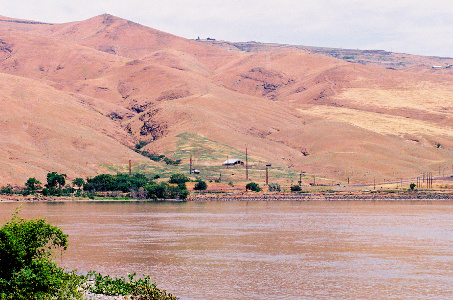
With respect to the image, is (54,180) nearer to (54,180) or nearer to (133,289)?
(54,180)

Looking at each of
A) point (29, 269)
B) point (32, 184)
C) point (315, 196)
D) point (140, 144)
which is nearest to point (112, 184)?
point (32, 184)

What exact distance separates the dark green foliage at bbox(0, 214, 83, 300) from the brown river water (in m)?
6.09

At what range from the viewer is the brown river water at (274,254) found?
95.1 feet

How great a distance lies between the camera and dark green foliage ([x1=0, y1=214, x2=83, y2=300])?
21484 mm

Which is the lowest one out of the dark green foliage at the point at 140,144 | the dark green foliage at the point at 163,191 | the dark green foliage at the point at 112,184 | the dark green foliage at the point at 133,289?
the dark green foliage at the point at 133,289

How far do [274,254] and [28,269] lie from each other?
67.7 feet

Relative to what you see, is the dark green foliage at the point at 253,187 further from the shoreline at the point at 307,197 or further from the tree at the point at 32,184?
the tree at the point at 32,184

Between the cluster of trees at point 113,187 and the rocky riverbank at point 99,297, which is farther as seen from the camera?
the cluster of trees at point 113,187

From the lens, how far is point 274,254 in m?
39.7

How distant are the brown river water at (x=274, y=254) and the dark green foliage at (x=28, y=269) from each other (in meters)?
6.09

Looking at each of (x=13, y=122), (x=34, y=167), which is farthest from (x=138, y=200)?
(x=13, y=122)

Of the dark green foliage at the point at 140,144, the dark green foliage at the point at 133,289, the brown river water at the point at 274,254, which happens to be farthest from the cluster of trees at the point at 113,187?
the dark green foliage at the point at 133,289

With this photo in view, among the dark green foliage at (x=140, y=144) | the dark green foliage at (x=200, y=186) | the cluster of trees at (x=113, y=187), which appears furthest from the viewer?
the dark green foliage at (x=140, y=144)

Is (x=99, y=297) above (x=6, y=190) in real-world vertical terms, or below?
below
